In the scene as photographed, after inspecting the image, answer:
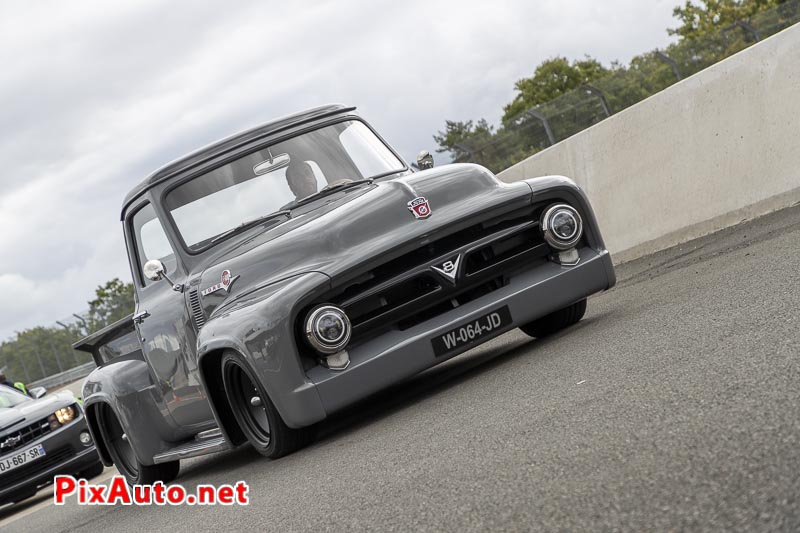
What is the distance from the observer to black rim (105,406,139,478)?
334 inches

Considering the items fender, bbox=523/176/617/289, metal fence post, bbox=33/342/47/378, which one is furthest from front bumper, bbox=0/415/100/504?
metal fence post, bbox=33/342/47/378

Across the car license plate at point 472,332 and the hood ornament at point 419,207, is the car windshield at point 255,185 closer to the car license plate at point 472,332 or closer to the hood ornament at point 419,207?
the hood ornament at point 419,207

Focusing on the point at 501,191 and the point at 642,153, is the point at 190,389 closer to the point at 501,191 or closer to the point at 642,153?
the point at 501,191

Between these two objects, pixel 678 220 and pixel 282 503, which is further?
pixel 678 220

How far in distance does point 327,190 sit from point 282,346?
Result: 5.93 ft

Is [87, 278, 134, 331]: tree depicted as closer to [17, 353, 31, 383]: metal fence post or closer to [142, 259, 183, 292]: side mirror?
[142, 259, 183, 292]: side mirror

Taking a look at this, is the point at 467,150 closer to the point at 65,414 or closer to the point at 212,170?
the point at 65,414

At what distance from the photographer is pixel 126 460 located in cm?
856

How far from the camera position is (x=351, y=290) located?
6.09 meters

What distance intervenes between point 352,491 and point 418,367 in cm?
139

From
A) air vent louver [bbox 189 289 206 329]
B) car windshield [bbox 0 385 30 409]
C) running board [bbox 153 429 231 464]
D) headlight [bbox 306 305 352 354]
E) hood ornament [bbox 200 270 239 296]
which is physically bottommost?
running board [bbox 153 429 231 464]

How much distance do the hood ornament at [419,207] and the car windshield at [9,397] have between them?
27.7ft

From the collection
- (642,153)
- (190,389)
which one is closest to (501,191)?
(190,389)

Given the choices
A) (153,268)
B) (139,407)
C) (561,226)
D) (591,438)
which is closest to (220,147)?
(153,268)
